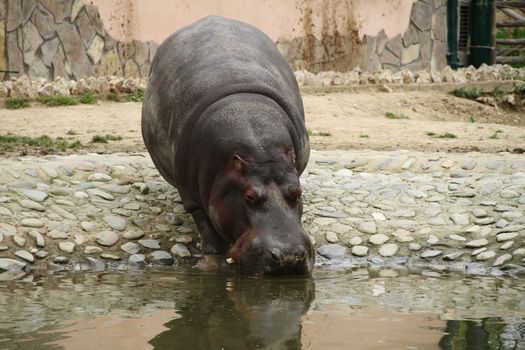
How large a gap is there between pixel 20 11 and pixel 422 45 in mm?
6870

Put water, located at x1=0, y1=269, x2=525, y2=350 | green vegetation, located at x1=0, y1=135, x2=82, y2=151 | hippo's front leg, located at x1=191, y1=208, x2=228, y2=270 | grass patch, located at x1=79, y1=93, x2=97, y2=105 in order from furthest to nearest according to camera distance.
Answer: grass patch, located at x1=79, y1=93, x2=97, y2=105 < green vegetation, located at x1=0, y1=135, x2=82, y2=151 < hippo's front leg, located at x1=191, y1=208, x2=228, y2=270 < water, located at x1=0, y1=269, x2=525, y2=350

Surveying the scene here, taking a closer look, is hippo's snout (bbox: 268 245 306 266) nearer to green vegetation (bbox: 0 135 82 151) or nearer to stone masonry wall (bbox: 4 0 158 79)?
green vegetation (bbox: 0 135 82 151)

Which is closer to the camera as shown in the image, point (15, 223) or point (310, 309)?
point (310, 309)

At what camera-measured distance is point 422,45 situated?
16.3 meters

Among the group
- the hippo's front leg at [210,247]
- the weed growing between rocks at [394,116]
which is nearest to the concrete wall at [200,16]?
the weed growing between rocks at [394,116]

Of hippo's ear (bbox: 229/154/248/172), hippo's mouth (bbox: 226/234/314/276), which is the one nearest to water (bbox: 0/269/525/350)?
hippo's mouth (bbox: 226/234/314/276)

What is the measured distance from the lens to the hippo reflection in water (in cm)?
446

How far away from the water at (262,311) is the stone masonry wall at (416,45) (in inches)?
378

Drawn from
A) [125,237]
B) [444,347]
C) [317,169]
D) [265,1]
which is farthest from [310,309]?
[265,1]

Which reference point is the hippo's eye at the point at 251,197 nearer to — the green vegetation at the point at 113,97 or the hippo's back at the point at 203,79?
the hippo's back at the point at 203,79

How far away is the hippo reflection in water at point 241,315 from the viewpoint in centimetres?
446

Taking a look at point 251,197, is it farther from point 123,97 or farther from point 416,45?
A: point 416,45

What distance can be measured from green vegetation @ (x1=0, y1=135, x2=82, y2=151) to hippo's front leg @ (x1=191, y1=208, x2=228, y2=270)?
3.19 metres

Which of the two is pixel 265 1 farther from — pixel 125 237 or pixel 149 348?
pixel 149 348
